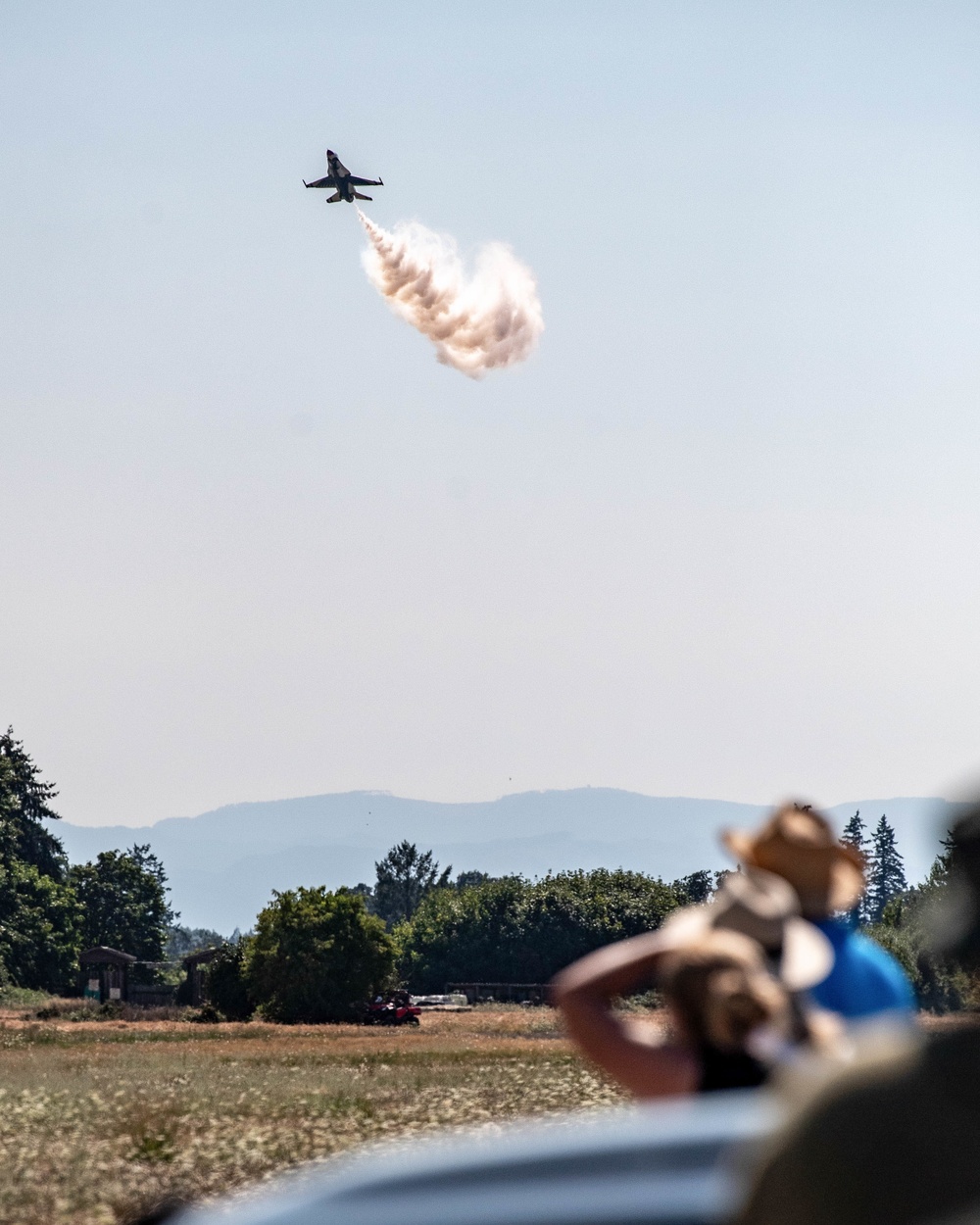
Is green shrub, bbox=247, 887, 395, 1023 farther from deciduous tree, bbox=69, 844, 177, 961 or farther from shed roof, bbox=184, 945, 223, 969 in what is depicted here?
deciduous tree, bbox=69, 844, 177, 961

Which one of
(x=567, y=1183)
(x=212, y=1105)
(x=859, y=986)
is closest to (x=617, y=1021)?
(x=859, y=986)

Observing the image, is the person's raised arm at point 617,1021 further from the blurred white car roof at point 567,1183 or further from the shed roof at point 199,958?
the shed roof at point 199,958

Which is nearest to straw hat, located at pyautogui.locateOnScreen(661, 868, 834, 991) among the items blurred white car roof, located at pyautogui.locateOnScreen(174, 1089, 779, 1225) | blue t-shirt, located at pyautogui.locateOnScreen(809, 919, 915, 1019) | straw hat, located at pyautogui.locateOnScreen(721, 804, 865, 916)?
blue t-shirt, located at pyautogui.locateOnScreen(809, 919, 915, 1019)

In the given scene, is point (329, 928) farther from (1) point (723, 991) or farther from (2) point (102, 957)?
(1) point (723, 991)

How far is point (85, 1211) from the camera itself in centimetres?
1545

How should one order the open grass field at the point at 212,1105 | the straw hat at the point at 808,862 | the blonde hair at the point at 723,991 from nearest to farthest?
the blonde hair at the point at 723,991
the straw hat at the point at 808,862
the open grass field at the point at 212,1105

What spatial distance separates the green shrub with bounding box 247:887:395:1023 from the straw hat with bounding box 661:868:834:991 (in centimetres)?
6255

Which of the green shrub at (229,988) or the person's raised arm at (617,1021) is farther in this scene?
the green shrub at (229,988)

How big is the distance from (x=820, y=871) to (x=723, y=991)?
2311 millimetres

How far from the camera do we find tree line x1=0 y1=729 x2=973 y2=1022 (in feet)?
215

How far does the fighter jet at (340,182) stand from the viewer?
2297 inches

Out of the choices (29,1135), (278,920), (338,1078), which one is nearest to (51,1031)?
(278,920)

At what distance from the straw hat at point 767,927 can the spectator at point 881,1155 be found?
Answer: 5.23 ft

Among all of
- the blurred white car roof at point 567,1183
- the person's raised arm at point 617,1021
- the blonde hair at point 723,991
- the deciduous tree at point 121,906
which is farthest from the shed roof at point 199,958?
the blurred white car roof at point 567,1183
